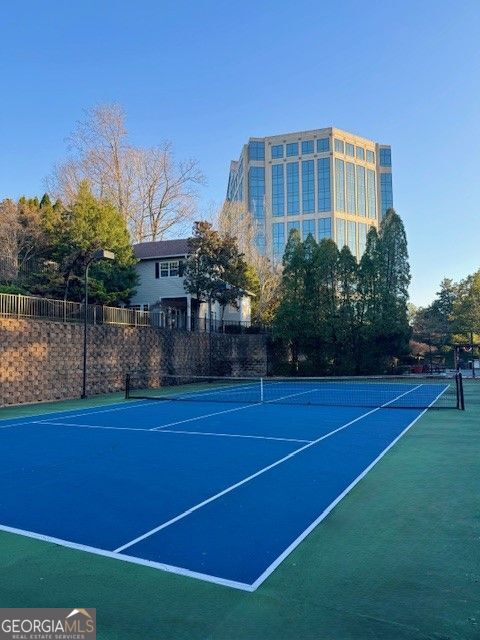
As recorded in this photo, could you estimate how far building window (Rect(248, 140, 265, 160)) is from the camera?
91.9 m

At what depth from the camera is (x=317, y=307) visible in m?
34.0

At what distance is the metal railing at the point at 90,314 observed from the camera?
61.5 feet

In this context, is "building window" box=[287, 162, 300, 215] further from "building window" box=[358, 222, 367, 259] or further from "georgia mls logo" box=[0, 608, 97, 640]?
"georgia mls logo" box=[0, 608, 97, 640]

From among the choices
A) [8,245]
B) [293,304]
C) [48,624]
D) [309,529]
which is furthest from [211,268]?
[48,624]

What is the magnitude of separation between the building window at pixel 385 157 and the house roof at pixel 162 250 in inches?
2955

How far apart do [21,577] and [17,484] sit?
314cm

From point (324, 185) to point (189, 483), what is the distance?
288 feet

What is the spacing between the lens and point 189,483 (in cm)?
664

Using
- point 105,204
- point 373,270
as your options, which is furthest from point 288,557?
point 373,270

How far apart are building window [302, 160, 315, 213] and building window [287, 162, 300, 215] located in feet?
4.07

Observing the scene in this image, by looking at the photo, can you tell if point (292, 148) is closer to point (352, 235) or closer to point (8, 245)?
point (352, 235)

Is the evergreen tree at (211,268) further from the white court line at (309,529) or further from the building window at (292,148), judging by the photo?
the building window at (292,148)

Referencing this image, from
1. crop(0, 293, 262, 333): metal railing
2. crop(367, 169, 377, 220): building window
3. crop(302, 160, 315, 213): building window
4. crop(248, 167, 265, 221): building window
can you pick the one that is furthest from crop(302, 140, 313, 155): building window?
crop(0, 293, 262, 333): metal railing

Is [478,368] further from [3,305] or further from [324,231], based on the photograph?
[324,231]
